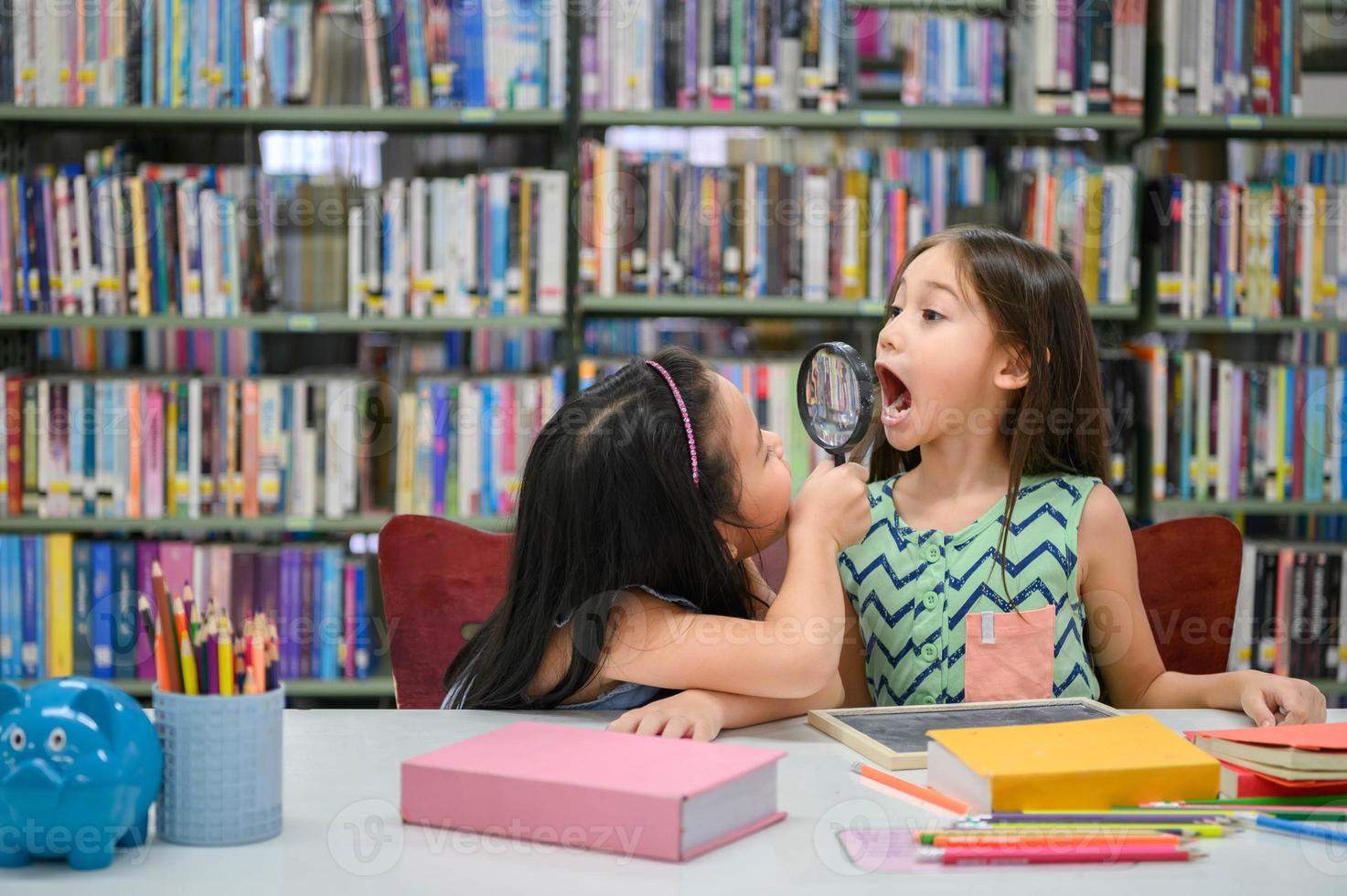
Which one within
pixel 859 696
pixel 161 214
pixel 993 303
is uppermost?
pixel 161 214

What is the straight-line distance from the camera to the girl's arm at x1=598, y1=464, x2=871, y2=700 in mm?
1201

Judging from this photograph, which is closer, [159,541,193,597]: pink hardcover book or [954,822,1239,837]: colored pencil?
[954,822,1239,837]: colored pencil

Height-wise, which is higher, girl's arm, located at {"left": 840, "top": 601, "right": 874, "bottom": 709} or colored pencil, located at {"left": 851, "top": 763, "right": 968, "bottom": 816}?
colored pencil, located at {"left": 851, "top": 763, "right": 968, "bottom": 816}

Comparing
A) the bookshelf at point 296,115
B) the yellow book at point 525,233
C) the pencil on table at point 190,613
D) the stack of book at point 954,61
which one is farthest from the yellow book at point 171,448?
the pencil on table at point 190,613

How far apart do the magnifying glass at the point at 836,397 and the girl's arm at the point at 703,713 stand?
0.27 metres

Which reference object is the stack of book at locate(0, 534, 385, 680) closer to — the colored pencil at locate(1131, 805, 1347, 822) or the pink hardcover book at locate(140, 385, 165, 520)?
the pink hardcover book at locate(140, 385, 165, 520)

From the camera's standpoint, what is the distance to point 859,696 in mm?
1621

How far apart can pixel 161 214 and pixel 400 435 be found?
728 millimetres

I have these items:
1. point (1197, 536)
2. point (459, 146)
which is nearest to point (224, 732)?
point (1197, 536)

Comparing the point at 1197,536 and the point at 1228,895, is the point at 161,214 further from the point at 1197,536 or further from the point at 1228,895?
the point at 1228,895

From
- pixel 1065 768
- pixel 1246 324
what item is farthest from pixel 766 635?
pixel 1246 324

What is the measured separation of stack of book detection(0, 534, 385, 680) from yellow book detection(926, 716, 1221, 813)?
226 centimetres

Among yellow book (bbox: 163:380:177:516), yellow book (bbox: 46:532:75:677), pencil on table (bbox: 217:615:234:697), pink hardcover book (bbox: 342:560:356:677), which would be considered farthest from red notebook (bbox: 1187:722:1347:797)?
yellow book (bbox: 46:532:75:677)

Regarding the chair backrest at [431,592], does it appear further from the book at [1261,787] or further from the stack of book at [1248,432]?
the stack of book at [1248,432]
